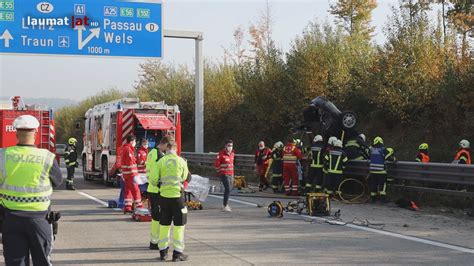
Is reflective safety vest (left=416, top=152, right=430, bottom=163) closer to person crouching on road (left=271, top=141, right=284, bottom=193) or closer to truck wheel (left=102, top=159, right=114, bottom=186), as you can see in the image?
person crouching on road (left=271, top=141, right=284, bottom=193)

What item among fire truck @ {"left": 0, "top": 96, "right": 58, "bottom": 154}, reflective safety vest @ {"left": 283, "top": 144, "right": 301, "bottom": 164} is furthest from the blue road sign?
reflective safety vest @ {"left": 283, "top": 144, "right": 301, "bottom": 164}

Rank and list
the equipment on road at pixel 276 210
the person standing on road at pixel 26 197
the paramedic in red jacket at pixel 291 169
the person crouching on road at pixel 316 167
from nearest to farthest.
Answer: the person standing on road at pixel 26 197 → the equipment on road at pixel 276 210 → the person crouching on road at pixel 316 167 → the paramedic in red jacket at pixel 291 169

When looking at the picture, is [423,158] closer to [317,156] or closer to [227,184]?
[317,156]

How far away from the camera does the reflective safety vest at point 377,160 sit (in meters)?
14.5

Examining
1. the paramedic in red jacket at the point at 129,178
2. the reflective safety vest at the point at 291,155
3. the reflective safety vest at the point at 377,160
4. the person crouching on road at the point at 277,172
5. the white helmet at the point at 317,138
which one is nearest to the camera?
the paramedic in red jacket at the point at 129,178

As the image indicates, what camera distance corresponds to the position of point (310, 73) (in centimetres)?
2556

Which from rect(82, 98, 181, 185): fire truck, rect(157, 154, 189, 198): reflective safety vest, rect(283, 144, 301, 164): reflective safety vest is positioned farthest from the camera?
rect(82, 98, 181, 185): fire truck

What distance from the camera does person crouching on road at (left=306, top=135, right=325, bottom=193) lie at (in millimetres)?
15953

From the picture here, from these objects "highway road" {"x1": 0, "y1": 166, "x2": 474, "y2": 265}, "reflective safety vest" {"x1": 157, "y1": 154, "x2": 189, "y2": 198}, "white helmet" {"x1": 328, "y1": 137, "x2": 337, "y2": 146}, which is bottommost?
"highway road" {"x1": 0, "y1": 166, "x2": 474, "y2": 265}

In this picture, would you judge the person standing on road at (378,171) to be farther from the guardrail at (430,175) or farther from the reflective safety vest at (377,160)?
the guardrail at (430,175)

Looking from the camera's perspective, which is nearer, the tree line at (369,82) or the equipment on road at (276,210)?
the equipment on road at (276,210)

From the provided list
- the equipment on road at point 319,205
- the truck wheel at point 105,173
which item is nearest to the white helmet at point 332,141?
the equipment on road at point 319,205

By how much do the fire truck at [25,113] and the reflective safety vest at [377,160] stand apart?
1013cm

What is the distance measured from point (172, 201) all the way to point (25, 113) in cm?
1181
